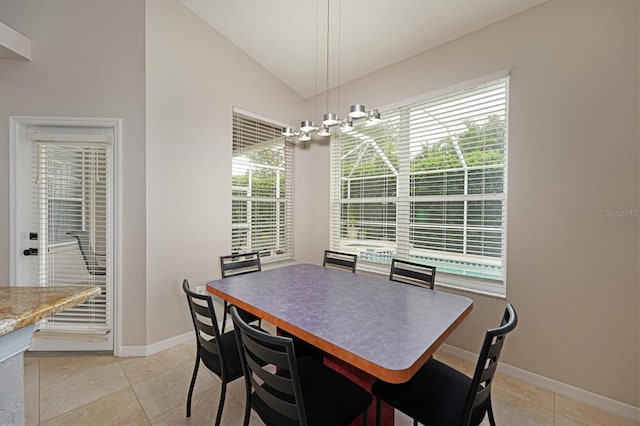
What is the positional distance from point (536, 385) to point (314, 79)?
12.2 ft

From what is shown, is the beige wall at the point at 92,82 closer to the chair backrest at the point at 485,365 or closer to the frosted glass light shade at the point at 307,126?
the frosted glass light shade at the point at 307,126

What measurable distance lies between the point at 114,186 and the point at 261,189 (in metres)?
1.50

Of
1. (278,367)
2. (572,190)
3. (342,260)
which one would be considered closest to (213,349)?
(278,367)

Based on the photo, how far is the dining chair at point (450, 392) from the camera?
1.15 meters

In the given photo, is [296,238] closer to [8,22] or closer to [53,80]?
[53,80]

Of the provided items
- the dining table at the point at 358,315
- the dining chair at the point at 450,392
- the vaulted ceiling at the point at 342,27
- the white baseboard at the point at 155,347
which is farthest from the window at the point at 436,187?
the white baseboard at the point at 155,347

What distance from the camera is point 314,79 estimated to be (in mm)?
3561

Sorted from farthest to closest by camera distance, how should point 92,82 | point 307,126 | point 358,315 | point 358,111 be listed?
point 92,82 → point 307,126 → point 358,111 → point 358,315

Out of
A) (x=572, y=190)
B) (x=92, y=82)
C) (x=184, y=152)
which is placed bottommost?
(x=572, y=190)

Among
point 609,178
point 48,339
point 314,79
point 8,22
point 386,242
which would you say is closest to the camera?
point 609,178

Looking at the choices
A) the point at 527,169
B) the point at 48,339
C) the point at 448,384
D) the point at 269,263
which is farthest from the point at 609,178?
the point at 48,339

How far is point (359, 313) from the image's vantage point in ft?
5.20

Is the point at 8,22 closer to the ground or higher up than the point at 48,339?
higher up

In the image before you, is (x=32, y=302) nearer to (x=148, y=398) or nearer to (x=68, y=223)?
(x=148, y=398)
